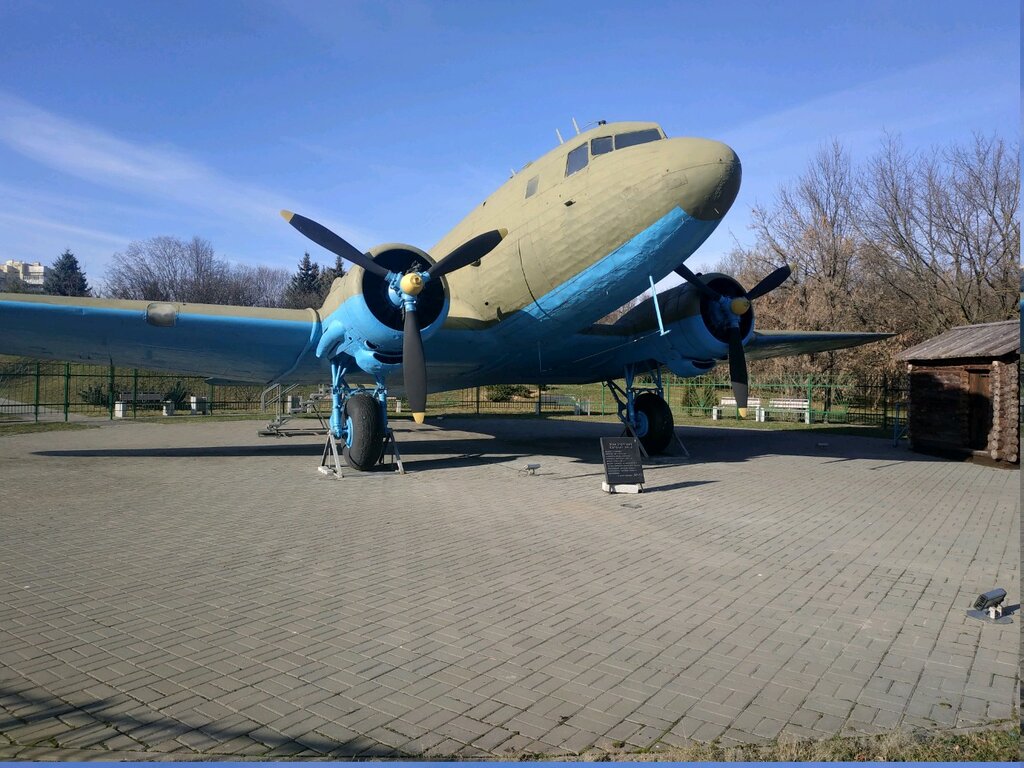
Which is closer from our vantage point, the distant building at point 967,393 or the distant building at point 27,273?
the distant building at point 967,393

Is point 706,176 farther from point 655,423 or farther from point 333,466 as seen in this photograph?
point 333,466

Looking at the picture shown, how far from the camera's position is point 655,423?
48.0 feet

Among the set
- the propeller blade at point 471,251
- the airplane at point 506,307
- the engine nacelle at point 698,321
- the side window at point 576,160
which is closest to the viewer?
the airplane at point 506,307

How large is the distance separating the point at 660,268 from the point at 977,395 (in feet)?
29.6

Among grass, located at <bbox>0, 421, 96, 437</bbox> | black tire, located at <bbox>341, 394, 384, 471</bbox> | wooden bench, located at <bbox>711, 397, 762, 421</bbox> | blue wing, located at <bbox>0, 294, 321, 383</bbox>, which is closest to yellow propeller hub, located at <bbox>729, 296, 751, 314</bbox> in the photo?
black tire, located at <bbox>341, 394, 384, 471</bbox>

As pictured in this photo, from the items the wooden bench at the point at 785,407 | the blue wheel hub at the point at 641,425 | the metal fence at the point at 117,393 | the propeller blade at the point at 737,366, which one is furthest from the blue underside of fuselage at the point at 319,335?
the wooden bench at the point at 785,407

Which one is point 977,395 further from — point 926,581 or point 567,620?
point 567,620

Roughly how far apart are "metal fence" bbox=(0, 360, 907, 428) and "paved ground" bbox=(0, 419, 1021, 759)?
800 inches

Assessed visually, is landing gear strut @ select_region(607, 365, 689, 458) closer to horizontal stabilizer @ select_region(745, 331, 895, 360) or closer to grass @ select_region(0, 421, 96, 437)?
horizontal stabilizer @ select_region(745, 331, 895, 360)

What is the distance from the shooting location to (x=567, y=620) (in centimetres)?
461

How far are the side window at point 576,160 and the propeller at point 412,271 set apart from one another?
163cm

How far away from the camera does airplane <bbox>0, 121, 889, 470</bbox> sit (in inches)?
392

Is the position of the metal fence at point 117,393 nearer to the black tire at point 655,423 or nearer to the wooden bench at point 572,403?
the wooden bench at point 572,403

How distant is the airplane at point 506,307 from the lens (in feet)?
32.7
